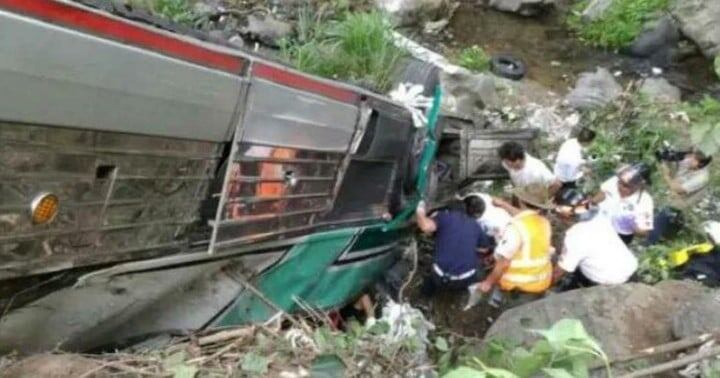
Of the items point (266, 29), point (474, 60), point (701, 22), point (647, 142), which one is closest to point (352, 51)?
point (266, 29)

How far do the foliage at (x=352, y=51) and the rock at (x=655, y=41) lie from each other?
3013mm

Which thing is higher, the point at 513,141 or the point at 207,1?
the point at 207,1

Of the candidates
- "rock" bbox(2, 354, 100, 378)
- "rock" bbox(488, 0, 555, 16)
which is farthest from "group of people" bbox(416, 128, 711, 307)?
"rock" bbox(488, 0, 555, 16)

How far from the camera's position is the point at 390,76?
725 cm

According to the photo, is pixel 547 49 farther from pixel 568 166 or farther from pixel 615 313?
pixel 615 313

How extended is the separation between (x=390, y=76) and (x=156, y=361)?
5078 mm

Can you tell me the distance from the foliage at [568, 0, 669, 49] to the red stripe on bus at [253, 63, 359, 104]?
6.55 metres

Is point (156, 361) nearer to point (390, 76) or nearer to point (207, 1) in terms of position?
point (390, 76)

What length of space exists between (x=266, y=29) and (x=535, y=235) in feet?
13.2

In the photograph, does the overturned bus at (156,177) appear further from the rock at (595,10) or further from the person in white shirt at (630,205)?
the rock at (595,10)

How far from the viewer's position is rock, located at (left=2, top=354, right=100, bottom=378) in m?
2.38

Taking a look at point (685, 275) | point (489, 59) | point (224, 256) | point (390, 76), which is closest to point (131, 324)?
point (224, 256)

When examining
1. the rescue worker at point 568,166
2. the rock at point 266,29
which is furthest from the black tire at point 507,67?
the rescue worker at point 568,166

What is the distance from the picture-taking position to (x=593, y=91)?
27.4 feet
